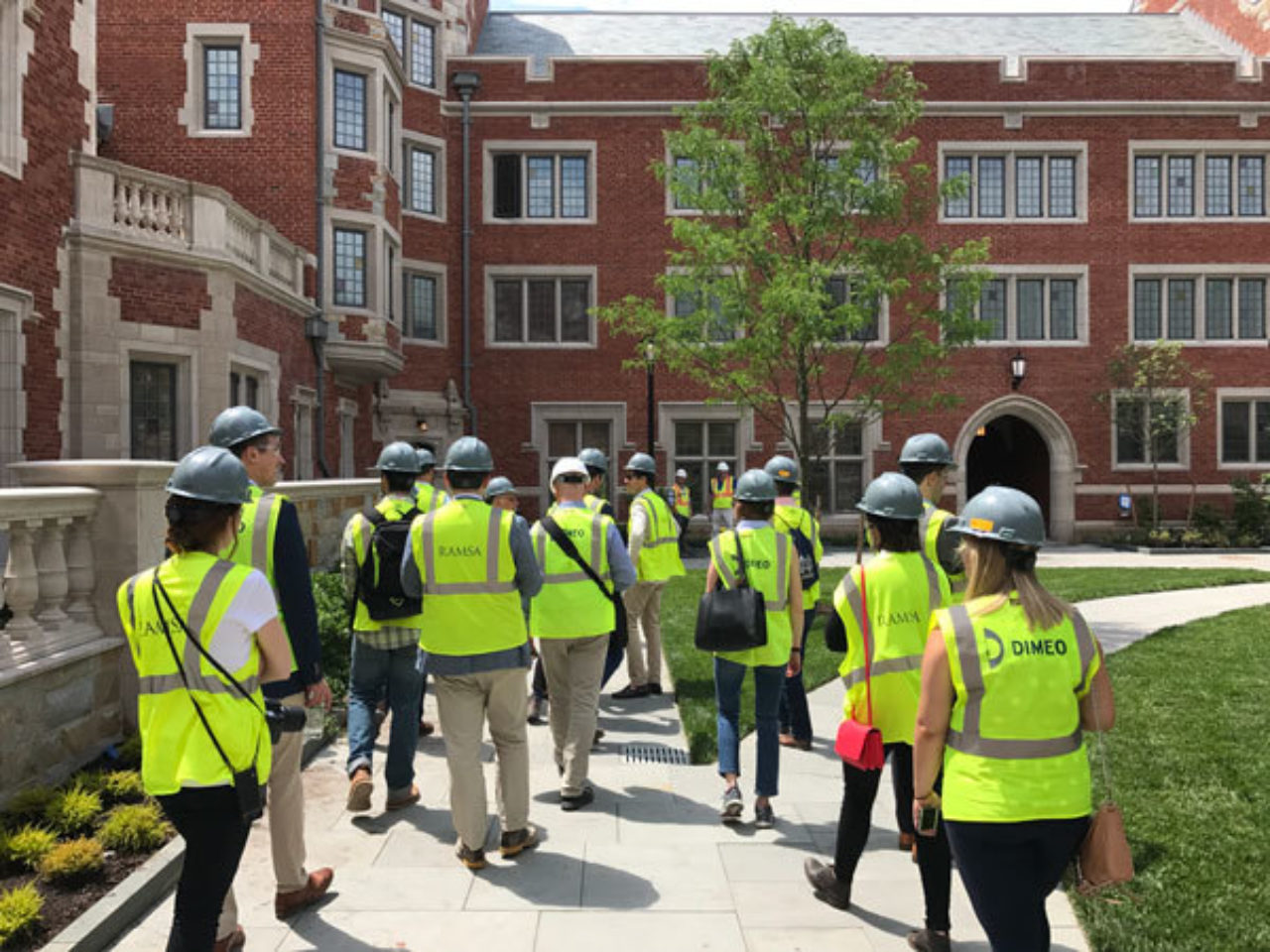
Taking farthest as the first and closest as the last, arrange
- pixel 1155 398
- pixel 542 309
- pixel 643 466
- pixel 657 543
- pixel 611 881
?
pixel 542 309, pixel 1155 398, pixel 643 466, pixel 657 543, pixel 611 881

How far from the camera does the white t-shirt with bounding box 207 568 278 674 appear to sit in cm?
320

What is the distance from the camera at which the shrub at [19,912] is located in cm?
375

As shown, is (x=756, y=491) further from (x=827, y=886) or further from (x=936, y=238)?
(x=936, y=238)

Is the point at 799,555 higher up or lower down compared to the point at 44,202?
lower down

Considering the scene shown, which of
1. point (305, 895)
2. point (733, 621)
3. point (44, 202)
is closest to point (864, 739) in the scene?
point (733, 621)

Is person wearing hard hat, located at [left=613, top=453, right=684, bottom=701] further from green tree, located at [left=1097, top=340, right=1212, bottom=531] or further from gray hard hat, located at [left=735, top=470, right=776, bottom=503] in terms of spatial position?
green tree, located at [left=1097, top=340, right=1212, bottom=531]

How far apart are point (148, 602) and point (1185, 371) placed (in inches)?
1017

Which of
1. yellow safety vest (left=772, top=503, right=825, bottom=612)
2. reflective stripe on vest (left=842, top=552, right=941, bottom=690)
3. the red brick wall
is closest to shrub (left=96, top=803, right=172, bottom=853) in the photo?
reflective stripe on vest (left=842, top=552, right=941, bottom=690)

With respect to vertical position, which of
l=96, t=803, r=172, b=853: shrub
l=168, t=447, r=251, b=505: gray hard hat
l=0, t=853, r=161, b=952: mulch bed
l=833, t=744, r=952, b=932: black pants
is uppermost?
l=168, t=447, r=251, b=505: gray hard hat

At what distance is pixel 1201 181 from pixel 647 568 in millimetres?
22327

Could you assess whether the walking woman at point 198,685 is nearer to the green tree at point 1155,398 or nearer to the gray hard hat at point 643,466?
the gray hard hat at point 643,466

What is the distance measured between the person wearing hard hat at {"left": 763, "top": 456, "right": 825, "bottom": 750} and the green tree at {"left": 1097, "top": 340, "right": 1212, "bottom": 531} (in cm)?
1853

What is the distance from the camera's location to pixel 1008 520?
2943mm

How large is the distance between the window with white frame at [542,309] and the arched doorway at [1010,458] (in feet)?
33.5
